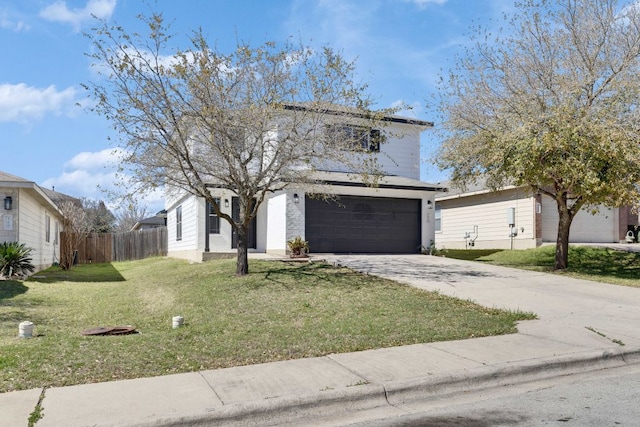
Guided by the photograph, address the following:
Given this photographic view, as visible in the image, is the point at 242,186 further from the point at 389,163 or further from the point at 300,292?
the point at 389,163

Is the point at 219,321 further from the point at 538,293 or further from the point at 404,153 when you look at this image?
the point at 404,153

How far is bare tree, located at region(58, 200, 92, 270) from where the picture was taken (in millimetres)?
24692

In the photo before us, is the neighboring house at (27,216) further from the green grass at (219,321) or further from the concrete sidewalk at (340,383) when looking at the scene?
the concrete sidewalk at (340,383)

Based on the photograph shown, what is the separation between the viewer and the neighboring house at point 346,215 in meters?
19.8

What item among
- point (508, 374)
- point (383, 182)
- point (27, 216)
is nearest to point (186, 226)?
point (27, 216)

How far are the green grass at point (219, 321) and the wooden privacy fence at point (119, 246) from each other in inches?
618

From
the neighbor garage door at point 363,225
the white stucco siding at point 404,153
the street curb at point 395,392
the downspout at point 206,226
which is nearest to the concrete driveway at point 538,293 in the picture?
the street curb at point 395,392

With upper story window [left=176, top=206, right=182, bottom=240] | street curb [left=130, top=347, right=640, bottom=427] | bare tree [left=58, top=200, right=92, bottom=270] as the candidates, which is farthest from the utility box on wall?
bare tree [left=58, top=200, right=92, bottom=270]

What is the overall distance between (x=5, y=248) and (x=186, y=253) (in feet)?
25.3

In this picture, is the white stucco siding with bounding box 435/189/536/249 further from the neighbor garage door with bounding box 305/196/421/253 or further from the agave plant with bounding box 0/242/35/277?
the agave plant with bounding box 0/242/35/277

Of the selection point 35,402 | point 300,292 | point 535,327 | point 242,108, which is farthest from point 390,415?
point 242,108

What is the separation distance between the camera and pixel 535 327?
8.79 metres

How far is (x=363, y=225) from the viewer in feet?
70.4

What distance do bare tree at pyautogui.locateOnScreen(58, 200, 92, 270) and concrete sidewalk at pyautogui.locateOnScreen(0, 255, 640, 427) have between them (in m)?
20.9
